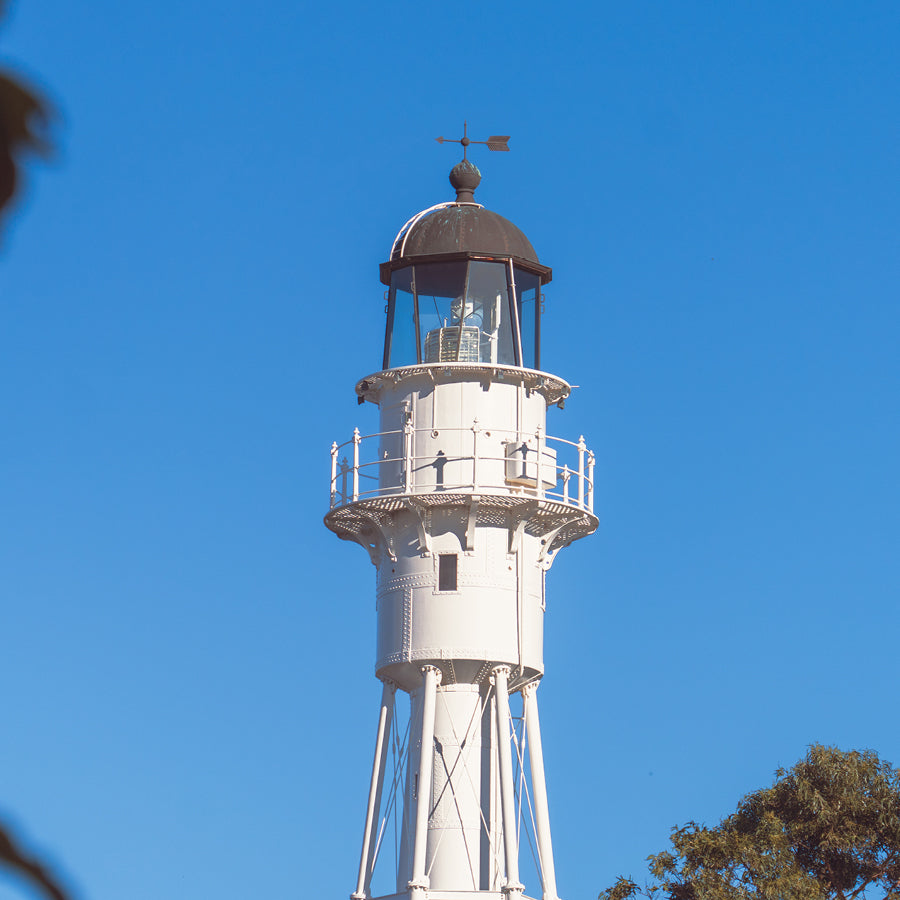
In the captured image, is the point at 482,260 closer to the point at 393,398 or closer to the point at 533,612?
the point at 393,398

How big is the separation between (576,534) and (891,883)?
9431 mm

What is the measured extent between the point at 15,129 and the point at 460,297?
120 ft

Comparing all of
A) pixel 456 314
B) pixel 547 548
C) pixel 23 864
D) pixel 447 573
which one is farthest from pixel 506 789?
pixel 23 864

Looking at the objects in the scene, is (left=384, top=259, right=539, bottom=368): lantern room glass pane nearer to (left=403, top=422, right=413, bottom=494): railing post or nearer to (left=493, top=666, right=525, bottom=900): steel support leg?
(left=403, top=422, right=413, bottom=494): railing post

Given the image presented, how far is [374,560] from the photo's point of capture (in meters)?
38.6

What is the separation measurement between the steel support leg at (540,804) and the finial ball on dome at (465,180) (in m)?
11.5

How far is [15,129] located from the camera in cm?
233

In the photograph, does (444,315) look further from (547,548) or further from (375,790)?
(375,790)

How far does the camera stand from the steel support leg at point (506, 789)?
3519 cm

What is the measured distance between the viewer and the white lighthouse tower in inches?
1425

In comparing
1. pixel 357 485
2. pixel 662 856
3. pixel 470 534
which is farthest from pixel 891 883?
pixel 357 485

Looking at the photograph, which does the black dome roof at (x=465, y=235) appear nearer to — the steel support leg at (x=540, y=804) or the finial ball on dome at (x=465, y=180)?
the finial ball on dome at (x=465, y=180)

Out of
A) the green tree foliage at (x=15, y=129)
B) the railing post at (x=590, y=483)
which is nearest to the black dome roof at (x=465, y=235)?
the railing post at (x=590, y=483)

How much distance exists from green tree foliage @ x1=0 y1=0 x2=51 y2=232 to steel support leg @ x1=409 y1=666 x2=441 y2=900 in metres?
33.7
